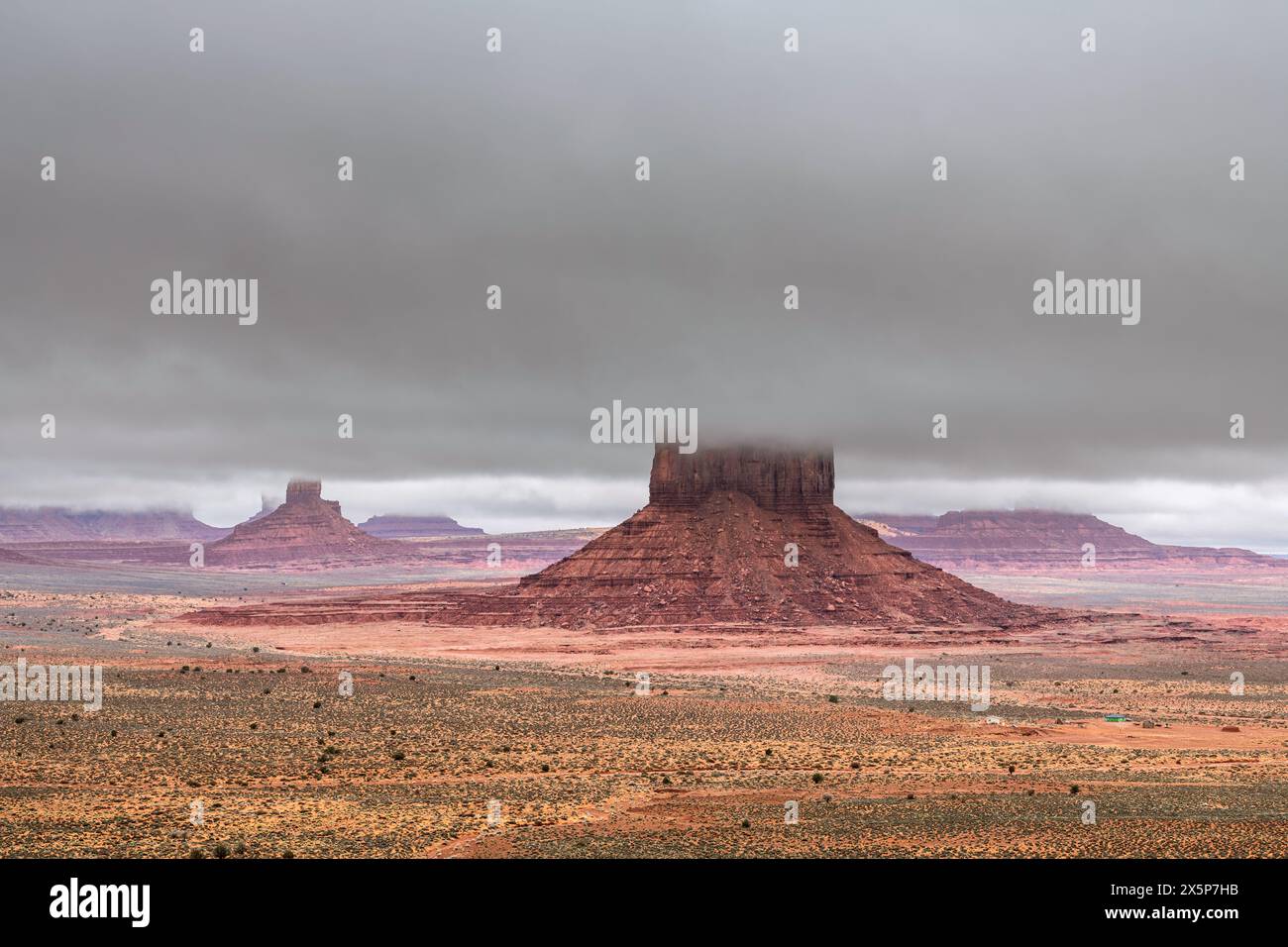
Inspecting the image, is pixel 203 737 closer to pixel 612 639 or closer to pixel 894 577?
pixel 612 639

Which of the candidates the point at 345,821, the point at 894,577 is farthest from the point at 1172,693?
the point at 894,577

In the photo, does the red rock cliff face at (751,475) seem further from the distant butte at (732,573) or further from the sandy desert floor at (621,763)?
the sandy desert floor at (621,763)

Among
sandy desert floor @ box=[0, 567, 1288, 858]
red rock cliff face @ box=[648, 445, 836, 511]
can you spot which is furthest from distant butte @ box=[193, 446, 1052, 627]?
sandy desert floor @ box=[0, 567, 1288, 858]

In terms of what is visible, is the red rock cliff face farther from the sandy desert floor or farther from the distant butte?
the sandy desert floor

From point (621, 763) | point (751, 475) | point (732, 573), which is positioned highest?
point (751, 475)

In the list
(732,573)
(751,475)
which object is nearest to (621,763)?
(732,573)

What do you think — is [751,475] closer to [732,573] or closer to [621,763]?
[732,573]
